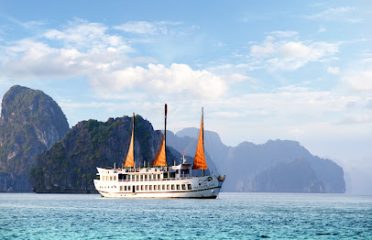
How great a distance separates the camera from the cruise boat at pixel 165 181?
12712 centimetres

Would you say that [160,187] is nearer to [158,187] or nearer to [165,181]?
[158,187]

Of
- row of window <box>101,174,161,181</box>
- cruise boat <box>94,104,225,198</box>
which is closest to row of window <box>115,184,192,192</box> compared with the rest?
cruise boat <box>94,104,225,198</box>

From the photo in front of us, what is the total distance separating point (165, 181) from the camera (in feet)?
428

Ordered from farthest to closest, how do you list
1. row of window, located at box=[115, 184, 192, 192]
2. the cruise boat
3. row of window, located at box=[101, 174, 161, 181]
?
row of window, located at box=[101, 174, 161, 181] → row of window, located at box=[115, 184, 192, 192] → the cruise boat

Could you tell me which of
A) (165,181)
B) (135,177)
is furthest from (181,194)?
(135,177)

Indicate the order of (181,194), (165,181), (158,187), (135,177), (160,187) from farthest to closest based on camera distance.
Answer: (135,177) → (158,187) → (160,187) → (165,181) → (181,194)

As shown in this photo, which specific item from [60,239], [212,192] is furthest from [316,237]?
[212,192]

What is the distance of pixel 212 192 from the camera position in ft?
418

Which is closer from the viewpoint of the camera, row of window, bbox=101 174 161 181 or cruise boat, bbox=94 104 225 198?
cruise boat, bbox=94 104 225 198

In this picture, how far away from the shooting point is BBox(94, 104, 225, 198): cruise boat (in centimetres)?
12712

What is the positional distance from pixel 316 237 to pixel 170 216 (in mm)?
26738

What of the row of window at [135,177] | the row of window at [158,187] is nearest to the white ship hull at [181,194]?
the row of window at [158,187]

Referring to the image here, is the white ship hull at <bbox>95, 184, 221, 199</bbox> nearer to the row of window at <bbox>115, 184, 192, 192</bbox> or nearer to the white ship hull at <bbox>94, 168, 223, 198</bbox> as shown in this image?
the white ship hull at <bbox>94, 168, 223, 198</bbox>

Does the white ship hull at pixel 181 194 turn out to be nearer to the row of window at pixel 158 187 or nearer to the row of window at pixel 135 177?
the row of window at pixel 158 187
